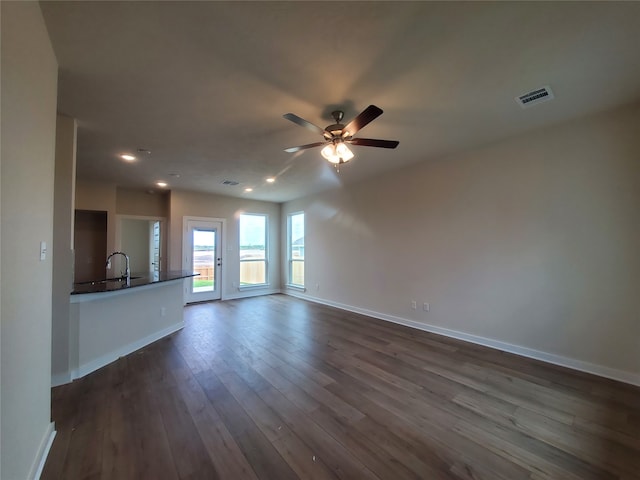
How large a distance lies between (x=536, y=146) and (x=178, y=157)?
4.58 m

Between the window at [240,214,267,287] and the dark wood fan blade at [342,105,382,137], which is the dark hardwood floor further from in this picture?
the window at [240,214,267,287]

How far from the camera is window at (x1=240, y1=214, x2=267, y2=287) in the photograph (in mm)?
6918

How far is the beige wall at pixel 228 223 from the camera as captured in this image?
582 cm

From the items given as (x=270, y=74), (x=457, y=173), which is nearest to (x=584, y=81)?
(x=457, y=173)

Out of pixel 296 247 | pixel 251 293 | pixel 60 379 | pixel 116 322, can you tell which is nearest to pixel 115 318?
pixel 116 322

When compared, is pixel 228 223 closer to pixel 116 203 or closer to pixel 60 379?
pixel 116 203

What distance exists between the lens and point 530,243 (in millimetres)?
3086

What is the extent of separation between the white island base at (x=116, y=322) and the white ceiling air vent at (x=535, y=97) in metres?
4.58

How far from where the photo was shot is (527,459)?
64.8 inches

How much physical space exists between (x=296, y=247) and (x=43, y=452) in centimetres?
569

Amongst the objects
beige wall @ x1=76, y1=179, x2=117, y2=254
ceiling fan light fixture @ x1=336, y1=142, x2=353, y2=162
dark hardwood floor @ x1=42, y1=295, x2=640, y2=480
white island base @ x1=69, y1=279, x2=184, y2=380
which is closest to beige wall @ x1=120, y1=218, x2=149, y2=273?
beige wall @ x1=76, y1=179, x2=117, y2=254

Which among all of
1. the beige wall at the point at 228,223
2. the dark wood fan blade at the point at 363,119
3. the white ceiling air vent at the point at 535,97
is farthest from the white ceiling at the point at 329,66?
the beige wall at the point at 228,223

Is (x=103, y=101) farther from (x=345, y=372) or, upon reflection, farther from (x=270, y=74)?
(x=345, y=372)

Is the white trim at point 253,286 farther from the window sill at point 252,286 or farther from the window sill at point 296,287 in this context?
the window sill at point 296,287
